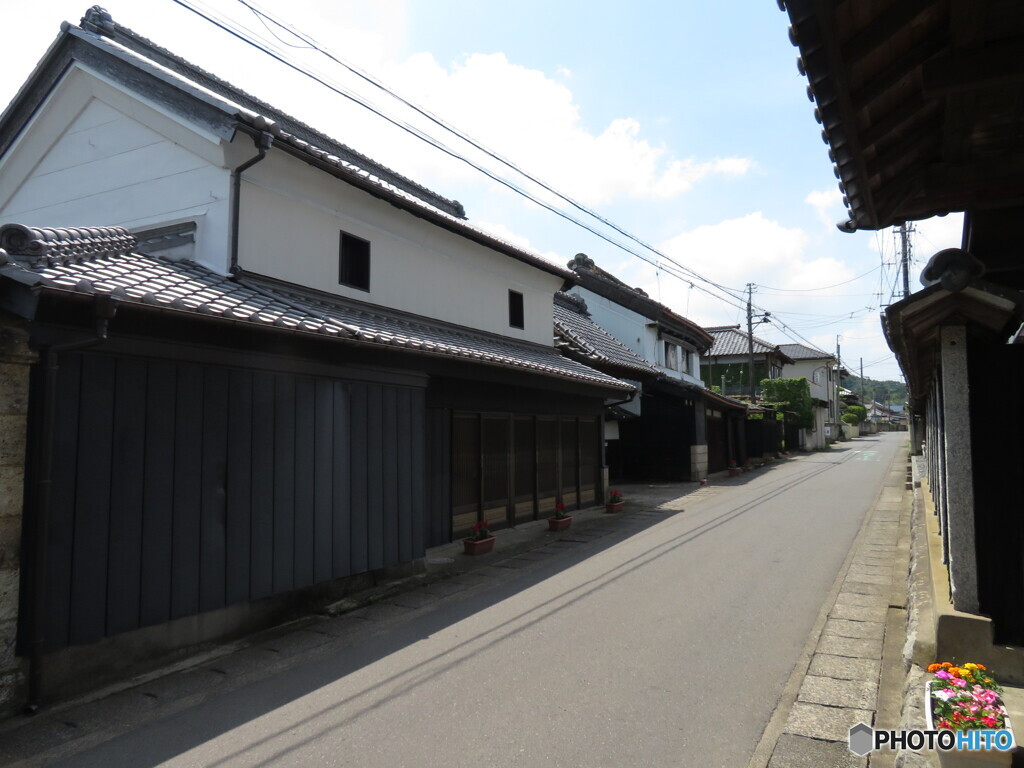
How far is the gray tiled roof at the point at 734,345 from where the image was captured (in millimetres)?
44438

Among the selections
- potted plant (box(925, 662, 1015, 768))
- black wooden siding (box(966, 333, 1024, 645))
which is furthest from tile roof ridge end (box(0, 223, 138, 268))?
black wooden siding (box(966, 333, 1024, 645))

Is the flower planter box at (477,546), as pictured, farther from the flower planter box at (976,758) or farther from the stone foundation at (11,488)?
the flower planter box at (976,758)

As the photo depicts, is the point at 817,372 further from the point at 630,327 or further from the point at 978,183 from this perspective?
the point at 978,183

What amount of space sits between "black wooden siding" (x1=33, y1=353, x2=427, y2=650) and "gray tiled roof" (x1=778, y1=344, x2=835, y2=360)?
5776 cm

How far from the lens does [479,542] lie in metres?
11.3

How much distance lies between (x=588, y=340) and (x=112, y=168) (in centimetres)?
1444

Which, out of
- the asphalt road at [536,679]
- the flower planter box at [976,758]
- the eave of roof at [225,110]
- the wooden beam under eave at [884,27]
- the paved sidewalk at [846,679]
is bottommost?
the asphalt road at [536,679]

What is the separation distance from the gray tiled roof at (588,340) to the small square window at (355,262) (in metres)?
8.53

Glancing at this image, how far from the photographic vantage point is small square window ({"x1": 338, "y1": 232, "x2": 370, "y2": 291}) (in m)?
11.0

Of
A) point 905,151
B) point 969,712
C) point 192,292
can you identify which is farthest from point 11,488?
point 905,151

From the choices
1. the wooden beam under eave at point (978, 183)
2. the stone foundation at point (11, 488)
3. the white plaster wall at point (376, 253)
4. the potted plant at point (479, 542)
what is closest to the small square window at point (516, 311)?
the white plaster wall at point (376, 253)

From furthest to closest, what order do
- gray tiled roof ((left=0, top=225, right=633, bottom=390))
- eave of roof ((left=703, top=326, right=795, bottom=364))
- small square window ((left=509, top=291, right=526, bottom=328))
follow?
1. eave of roof ((left=703, top=326, right=795, bottom=364))
2. small square window ((left=509, top=291, right=526, bottom=328))
3. gray tiled roof ((left=0, top=225, right=633, bottom=390))

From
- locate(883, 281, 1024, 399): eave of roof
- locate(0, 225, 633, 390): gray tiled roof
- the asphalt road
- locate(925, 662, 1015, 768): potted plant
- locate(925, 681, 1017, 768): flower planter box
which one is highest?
locate(0, 225, 633, 390): gray tiled roof

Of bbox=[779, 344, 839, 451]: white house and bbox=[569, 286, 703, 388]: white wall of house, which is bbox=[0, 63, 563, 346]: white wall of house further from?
bbox=[779, 344, 839, 451]: white house
